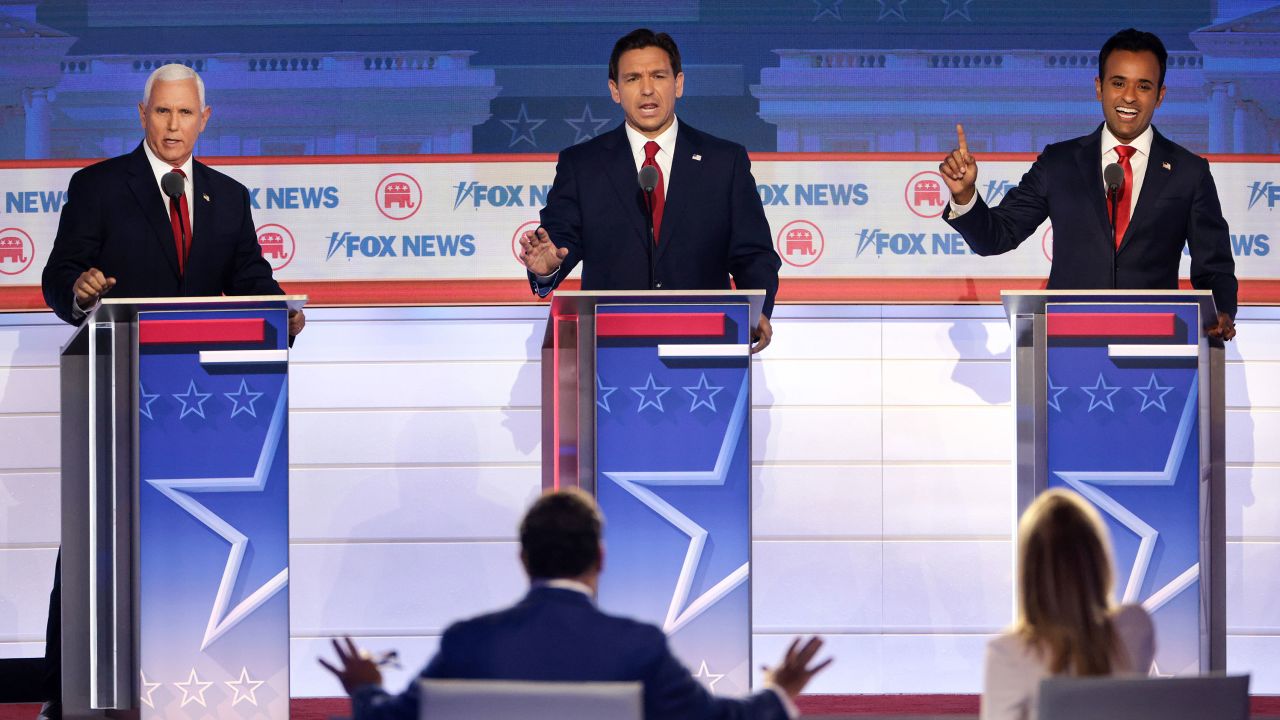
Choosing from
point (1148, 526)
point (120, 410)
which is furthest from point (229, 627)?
point (1148, 526)

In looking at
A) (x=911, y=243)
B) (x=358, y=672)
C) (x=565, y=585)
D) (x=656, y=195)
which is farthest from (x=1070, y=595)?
(x=911, y=243)

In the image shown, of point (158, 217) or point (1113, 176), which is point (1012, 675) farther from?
point (158, 217)

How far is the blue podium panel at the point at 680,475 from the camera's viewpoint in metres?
3.27

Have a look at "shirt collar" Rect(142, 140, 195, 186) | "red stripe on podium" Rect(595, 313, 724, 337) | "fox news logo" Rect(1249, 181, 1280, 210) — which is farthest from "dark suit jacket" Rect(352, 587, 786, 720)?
"fox news logo" Rect(1249, 181, 1280, 210)

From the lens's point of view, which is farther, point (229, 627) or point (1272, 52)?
point (1272, 52)

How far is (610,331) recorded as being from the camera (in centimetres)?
332

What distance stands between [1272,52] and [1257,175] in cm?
44

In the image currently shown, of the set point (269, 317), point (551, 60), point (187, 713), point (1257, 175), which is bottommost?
point (187, 713)

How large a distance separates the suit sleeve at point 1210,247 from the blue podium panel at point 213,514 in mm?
2458

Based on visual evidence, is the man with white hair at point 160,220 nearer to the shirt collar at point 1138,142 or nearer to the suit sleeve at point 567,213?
the suit sleeve at point 567,213

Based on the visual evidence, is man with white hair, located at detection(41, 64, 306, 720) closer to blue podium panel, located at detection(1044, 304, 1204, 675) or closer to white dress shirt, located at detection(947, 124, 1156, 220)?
blue podium panel, located at detection(1044, 304, 1204, 675)

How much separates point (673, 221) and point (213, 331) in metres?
1.27

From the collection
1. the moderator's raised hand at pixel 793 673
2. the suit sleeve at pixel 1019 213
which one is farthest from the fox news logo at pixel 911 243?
the moderator's raised hand at pixel 793 673

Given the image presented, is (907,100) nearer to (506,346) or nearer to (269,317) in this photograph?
(506,346)
